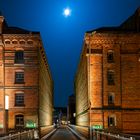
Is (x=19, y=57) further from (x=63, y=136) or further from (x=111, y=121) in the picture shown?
(x=63, y=136)

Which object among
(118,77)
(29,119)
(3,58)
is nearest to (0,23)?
(3,58)

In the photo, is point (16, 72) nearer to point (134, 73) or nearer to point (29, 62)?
point (29, 62)

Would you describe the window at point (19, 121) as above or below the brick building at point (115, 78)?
below

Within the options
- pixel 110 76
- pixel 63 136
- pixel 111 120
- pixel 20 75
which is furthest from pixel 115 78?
pixel 63 136

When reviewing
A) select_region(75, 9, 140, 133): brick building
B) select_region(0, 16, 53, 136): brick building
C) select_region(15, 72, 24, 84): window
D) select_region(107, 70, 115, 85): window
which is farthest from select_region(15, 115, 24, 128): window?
select_region(107, 70, 115, 85): window

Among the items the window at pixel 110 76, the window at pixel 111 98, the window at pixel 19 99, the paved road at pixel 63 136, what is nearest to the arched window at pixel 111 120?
the window at pixel 111 98

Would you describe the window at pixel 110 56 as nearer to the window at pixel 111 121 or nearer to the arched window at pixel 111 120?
the arched window at pixel 111 120

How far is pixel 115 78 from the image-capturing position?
5744 centimetres

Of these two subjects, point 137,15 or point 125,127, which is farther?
point 137,15

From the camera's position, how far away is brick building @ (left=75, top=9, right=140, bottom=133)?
184 ft

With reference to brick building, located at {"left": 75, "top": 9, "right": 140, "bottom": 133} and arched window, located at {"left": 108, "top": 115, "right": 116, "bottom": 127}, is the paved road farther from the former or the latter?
arched window, located at {"left": 108, "top": 115, "right": 116, "bottom": 127}

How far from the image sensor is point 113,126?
5547cm

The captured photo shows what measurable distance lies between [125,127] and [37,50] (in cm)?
1681

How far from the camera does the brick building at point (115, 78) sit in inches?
2205
